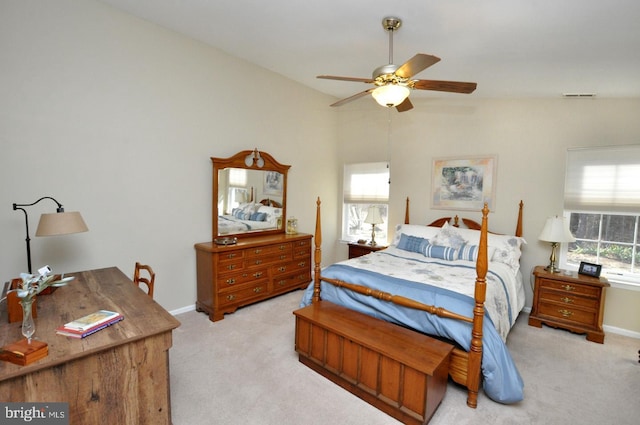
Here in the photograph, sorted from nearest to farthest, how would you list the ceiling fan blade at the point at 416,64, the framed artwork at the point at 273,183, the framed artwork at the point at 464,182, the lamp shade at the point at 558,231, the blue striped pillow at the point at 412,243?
1. the ceiling fan blade at the point at 416,64
2. the lamp shade at the point at 558,231
3. the blue striped pillow at the point at 412,243
4. the framed artwork at the point at 464,182
5. the framed artwork at the point at 273,183

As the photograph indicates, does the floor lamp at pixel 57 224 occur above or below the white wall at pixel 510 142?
below

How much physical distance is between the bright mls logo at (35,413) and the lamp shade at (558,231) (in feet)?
13.8

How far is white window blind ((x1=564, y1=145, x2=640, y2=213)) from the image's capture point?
3.17 metres

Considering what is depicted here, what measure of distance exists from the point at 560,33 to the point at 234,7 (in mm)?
2553

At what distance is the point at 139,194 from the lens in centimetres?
318

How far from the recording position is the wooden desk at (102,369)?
1.30 meters

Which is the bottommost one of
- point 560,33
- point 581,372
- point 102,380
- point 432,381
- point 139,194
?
point 581,372

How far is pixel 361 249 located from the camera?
15.8 ft

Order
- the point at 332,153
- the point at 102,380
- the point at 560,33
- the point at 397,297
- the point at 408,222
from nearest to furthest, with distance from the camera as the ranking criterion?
the point at 102,380
the point at 560,33
the point at 397,297
the point at 408,222
the point at 332,153

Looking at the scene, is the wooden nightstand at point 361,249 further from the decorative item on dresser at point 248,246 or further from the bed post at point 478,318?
the bed post at point 478,318

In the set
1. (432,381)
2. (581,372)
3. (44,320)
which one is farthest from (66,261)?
(581,372)

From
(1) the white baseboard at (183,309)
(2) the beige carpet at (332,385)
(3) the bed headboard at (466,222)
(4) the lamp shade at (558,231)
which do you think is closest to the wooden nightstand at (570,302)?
(2) the beige carpet at (332,385)

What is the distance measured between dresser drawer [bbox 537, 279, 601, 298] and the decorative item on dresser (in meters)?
2.92

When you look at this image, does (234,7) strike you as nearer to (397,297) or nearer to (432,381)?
(397,297)
